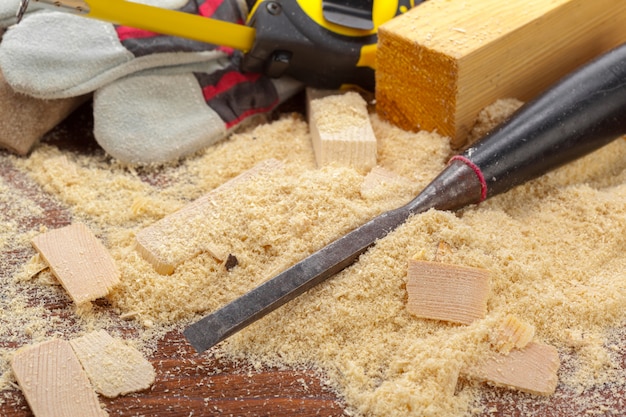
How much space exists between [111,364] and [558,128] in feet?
2.52

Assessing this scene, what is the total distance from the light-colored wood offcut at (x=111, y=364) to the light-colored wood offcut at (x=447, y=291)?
0.37 metres

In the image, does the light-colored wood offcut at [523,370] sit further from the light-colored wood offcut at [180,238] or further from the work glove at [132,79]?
the work glove at [132,79]

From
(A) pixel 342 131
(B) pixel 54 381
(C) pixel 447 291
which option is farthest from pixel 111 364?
(A) pixel 342 131

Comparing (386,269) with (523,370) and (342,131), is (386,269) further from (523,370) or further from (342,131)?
(342,131)

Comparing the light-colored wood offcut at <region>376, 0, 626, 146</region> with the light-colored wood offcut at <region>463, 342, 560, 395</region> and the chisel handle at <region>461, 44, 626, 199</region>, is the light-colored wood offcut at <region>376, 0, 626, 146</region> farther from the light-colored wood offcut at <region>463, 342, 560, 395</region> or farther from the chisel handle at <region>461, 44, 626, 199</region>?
the light-colored wood offcut at <region>463, 342, 560, 395</region>

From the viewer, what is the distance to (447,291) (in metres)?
1.01

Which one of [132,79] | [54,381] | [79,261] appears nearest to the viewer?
[54,381]

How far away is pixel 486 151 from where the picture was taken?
3.82 feet

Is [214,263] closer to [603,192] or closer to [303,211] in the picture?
[303,211]

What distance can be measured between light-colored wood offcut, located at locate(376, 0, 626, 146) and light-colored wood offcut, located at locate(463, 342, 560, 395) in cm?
48

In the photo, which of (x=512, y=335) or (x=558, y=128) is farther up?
(x=558, y=128)

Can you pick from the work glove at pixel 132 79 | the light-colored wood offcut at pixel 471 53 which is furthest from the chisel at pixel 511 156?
the work glove at pixel 132 79

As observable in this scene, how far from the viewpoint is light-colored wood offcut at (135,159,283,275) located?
1.10 metres

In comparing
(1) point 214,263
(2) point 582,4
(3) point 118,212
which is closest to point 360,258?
(1) point 214,263
